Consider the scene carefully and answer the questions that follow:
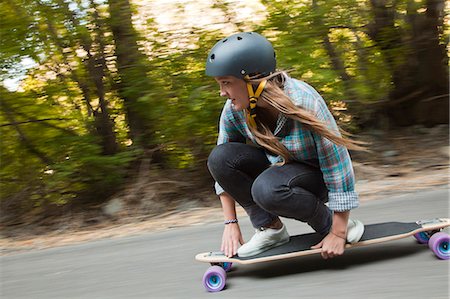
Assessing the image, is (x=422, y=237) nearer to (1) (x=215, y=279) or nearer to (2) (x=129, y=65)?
(1) (x=215, y=279)

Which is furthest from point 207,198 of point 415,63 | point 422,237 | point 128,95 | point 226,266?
point 415,63

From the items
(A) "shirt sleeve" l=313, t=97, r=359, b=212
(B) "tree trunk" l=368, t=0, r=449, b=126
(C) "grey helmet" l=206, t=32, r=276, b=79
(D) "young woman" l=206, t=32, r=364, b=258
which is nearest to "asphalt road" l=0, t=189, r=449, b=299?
(D) "young woman" l=206, t=32, r=364, b=258

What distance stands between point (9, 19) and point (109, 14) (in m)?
0.81

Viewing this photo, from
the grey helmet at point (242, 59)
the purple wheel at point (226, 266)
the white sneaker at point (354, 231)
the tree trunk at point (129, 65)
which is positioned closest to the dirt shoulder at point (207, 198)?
the tree trunk at point (129, 65)

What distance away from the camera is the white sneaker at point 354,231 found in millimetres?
2252

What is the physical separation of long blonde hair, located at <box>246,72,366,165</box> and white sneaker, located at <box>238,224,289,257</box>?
0.31m

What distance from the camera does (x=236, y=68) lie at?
6.94ft

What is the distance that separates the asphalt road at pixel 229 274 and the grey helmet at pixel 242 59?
865 millimetres

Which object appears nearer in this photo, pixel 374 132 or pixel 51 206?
pixel 51 206

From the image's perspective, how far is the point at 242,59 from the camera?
2111mm

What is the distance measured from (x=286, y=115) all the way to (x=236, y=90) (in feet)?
0.76

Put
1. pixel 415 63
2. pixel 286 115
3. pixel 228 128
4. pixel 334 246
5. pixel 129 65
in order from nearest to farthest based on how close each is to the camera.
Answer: pixel 286 115 → pixel 334 246 → pixel 228 128 → pixel 129 65 → pixel 415 63

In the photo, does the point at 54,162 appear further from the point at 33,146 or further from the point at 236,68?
the point at 236,68

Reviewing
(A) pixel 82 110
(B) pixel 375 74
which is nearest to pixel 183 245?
(A) pixel 82 110
